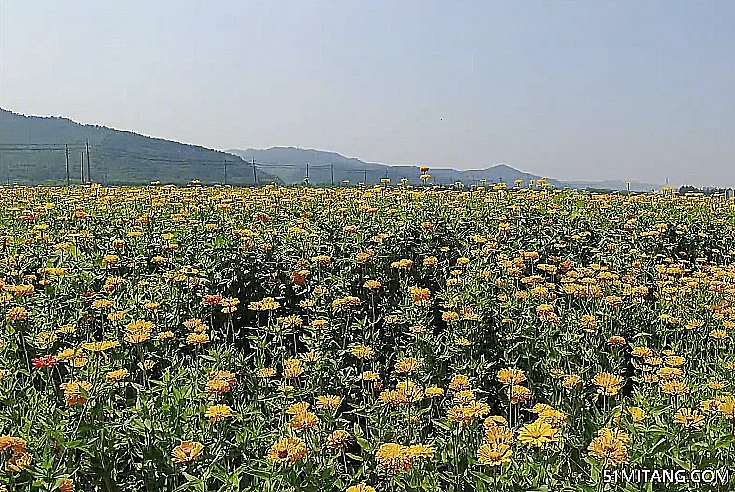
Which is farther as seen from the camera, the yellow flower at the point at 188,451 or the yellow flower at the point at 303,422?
the yellow flower at the point at 303,422

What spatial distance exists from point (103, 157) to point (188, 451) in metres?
74.4

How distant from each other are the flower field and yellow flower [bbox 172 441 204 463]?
0.01 meters

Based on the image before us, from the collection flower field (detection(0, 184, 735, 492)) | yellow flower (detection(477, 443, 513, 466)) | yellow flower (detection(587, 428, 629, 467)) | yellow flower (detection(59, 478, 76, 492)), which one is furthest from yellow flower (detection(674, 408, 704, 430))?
yellow flower (detection(59, 478, 76, 492))

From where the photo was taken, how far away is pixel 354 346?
3.71m

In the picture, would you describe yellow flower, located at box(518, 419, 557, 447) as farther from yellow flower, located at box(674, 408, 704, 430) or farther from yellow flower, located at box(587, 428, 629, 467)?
yellow flower, located at box(674, 408, 704, 430)

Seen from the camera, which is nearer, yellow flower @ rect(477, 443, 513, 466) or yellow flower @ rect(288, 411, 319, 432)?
yellow flower @ rect(477, 443, 513, 466)

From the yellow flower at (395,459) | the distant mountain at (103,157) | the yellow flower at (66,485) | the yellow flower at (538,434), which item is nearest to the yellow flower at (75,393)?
the yellow flower at (66,485)

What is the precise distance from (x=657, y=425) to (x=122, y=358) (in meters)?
2.37

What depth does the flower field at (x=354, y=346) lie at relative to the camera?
237 centimetres

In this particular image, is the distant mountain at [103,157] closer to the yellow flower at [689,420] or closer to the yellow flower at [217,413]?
the yellow flower at [217,413]

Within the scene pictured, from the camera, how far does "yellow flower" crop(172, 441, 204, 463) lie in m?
2.23

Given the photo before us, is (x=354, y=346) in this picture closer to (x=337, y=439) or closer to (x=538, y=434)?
(x=337, y=439)

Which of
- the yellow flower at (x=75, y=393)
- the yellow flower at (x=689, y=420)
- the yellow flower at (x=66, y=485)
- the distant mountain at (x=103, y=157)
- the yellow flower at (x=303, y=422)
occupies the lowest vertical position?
the yellow flower at (x=66, y=485)

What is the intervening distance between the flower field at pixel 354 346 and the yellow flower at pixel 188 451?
0.01m
